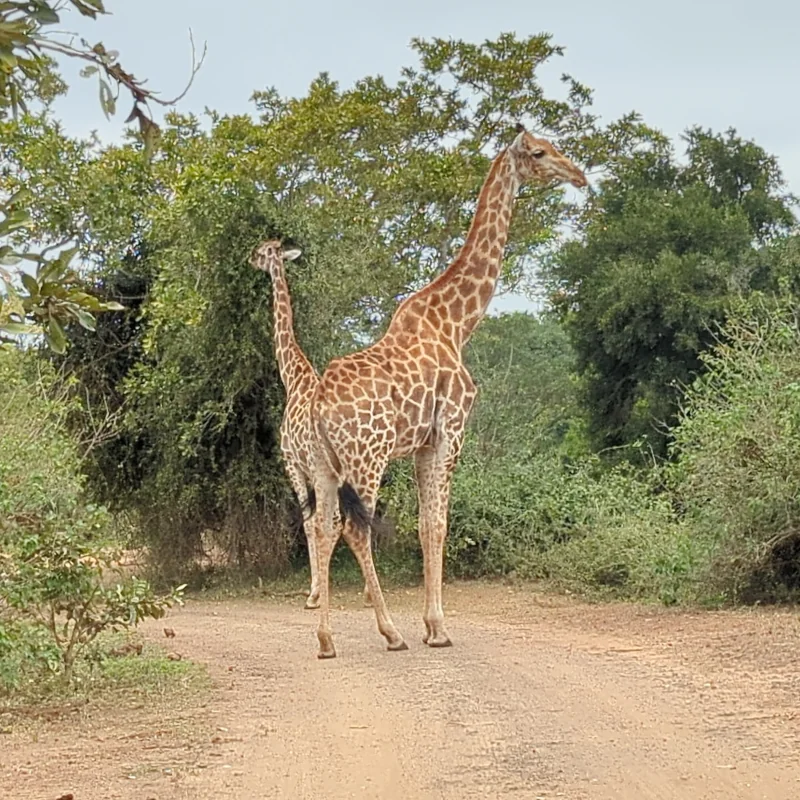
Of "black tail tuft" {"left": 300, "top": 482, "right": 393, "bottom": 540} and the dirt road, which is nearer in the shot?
the dirt road

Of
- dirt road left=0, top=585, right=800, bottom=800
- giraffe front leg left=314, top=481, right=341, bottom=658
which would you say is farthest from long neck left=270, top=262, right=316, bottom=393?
dirt road left=0, top=585, right=800, bottom=800

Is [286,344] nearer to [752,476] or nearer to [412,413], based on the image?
[412,413]

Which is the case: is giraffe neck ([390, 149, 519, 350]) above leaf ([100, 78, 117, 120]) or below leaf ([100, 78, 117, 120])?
above

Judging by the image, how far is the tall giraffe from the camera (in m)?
9.97

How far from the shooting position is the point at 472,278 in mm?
11414

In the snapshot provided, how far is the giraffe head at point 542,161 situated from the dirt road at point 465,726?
385cm

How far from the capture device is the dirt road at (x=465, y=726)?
5.55 metres

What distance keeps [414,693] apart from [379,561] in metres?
8.42

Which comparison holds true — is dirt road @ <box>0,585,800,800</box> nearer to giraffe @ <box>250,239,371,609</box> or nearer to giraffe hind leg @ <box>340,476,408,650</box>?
giraffe hind leg @ <box>340,476,408,650</box>

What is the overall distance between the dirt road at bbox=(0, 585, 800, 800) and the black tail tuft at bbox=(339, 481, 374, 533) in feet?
3.06

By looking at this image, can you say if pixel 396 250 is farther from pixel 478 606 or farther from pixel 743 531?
pixel 743 531

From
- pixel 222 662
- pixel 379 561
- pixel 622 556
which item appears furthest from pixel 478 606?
pixel 222 662

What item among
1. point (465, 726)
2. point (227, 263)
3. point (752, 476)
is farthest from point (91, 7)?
point (227, 263)

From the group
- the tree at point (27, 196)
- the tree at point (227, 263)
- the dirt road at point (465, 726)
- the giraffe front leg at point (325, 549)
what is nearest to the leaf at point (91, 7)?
the tree at point (27, 196)
